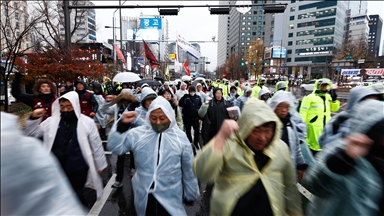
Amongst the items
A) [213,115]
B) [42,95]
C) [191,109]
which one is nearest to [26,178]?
[42,95]

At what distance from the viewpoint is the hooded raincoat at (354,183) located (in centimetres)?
145

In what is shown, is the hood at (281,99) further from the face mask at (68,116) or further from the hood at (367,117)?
the face mask at (68,116)

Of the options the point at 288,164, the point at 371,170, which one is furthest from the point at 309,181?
the point at 371,170

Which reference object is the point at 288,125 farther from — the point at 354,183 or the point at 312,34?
the point at 312,34

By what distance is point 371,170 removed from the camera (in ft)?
4.76

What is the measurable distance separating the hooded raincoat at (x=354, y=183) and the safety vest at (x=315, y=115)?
3.99 metres

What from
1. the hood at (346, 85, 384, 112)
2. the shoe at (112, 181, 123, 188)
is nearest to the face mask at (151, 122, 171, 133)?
the hood at (346, 85, 384, 112)

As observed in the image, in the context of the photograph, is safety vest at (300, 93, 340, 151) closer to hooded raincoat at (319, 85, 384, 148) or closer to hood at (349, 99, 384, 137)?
hooded raincoat at (319, 85, 384, 148)

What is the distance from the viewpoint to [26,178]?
875 millimetres

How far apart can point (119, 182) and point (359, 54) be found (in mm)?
50280

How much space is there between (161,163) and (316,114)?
167 inches

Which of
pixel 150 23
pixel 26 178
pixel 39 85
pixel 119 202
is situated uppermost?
pixel 150 23

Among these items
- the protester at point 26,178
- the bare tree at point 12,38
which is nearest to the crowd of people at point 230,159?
the protester at point 26,178

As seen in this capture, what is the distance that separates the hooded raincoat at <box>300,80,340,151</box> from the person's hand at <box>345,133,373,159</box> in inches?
166
